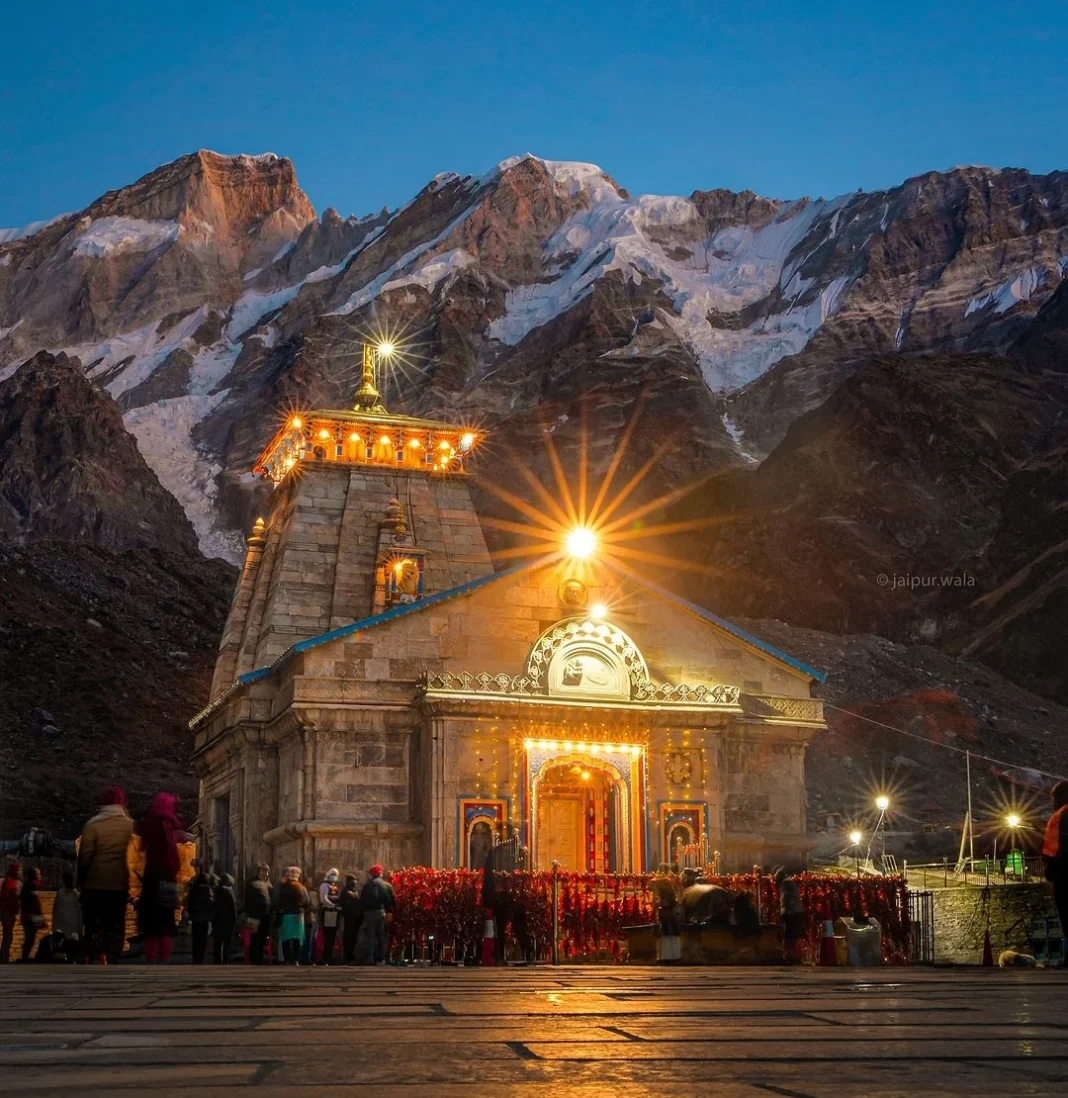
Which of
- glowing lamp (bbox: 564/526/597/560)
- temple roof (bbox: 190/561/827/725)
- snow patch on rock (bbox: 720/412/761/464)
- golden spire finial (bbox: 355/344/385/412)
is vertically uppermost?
snow patch on rock (bbox: 720/412/761/464)

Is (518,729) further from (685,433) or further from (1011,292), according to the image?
(1011,292)

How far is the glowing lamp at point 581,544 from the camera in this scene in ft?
96.0

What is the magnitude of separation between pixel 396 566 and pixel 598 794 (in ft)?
24.4

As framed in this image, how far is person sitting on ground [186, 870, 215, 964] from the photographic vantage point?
21234mm

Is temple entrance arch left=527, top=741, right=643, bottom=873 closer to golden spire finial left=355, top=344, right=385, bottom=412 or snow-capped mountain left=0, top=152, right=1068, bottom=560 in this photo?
golden spire finial left=355, top=344, right=385, bottom=412

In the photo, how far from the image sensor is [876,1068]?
437cm

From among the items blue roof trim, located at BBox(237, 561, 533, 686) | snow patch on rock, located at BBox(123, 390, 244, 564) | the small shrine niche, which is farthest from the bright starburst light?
blue roof trim, located at BBox(237, 561, 533, 686)

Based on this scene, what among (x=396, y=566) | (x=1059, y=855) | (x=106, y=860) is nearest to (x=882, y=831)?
(x=396, y=566)

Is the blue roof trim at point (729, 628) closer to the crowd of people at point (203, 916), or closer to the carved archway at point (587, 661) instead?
the carved archway at point (587, 661)

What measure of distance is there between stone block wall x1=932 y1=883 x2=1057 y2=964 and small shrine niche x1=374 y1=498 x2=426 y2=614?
42.3ft

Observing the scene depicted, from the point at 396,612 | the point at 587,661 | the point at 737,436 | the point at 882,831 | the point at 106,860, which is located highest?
the point at 737,436

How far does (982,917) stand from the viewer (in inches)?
1237

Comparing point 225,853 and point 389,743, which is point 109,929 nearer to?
point 389,743

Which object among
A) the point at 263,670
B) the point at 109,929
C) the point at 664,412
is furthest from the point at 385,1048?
the point at 664,412
